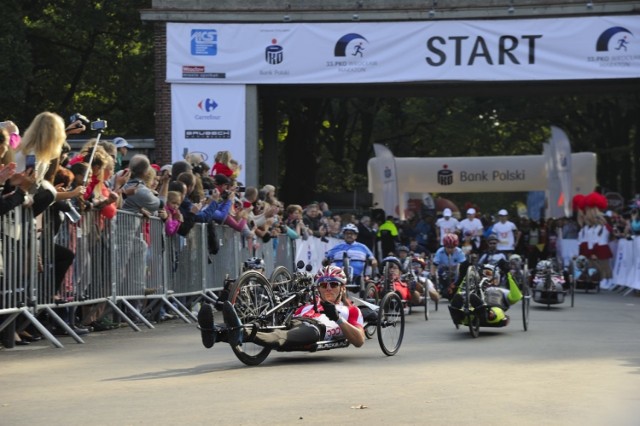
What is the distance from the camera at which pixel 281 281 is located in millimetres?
14250

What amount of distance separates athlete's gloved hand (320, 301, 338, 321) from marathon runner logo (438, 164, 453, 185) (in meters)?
36.2

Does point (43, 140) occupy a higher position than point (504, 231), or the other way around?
point (43, 140)

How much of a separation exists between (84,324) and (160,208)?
2.45 meters

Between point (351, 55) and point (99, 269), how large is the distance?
61.5 feet

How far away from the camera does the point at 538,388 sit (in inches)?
410

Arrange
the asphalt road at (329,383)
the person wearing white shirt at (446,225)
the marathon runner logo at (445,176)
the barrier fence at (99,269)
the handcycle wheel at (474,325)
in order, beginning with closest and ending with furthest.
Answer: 1. the asphalt road at (329,383)
2. the barrier fence at (99,269)
3. the handcycle wheel at (474,325)
4. the person wearing white shirt at (446,225)
5. the marathon runner logo at (445,176)

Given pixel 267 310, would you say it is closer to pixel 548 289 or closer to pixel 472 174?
pixel 548 289

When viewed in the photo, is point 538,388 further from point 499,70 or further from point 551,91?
point 551,91

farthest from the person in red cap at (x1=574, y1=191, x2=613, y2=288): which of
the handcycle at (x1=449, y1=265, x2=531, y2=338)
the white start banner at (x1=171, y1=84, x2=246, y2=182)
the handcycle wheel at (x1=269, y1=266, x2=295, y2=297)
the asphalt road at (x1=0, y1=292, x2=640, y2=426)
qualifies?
the handcycle wheel at (x1=269, y1=266, x2=295, y2=297)

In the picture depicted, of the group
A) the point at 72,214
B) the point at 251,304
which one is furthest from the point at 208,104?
the point at 251,304

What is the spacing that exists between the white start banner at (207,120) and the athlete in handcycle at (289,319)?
19851 millimetres

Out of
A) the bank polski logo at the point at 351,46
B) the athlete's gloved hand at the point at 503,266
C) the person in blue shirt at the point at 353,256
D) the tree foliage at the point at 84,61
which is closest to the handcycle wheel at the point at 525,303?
the athlete's gloved hand at the point at 503,266

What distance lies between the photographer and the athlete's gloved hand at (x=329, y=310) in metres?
12.7

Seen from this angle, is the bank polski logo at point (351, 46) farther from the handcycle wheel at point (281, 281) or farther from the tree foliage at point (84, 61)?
the handcycle wheel at point (281, 281)
